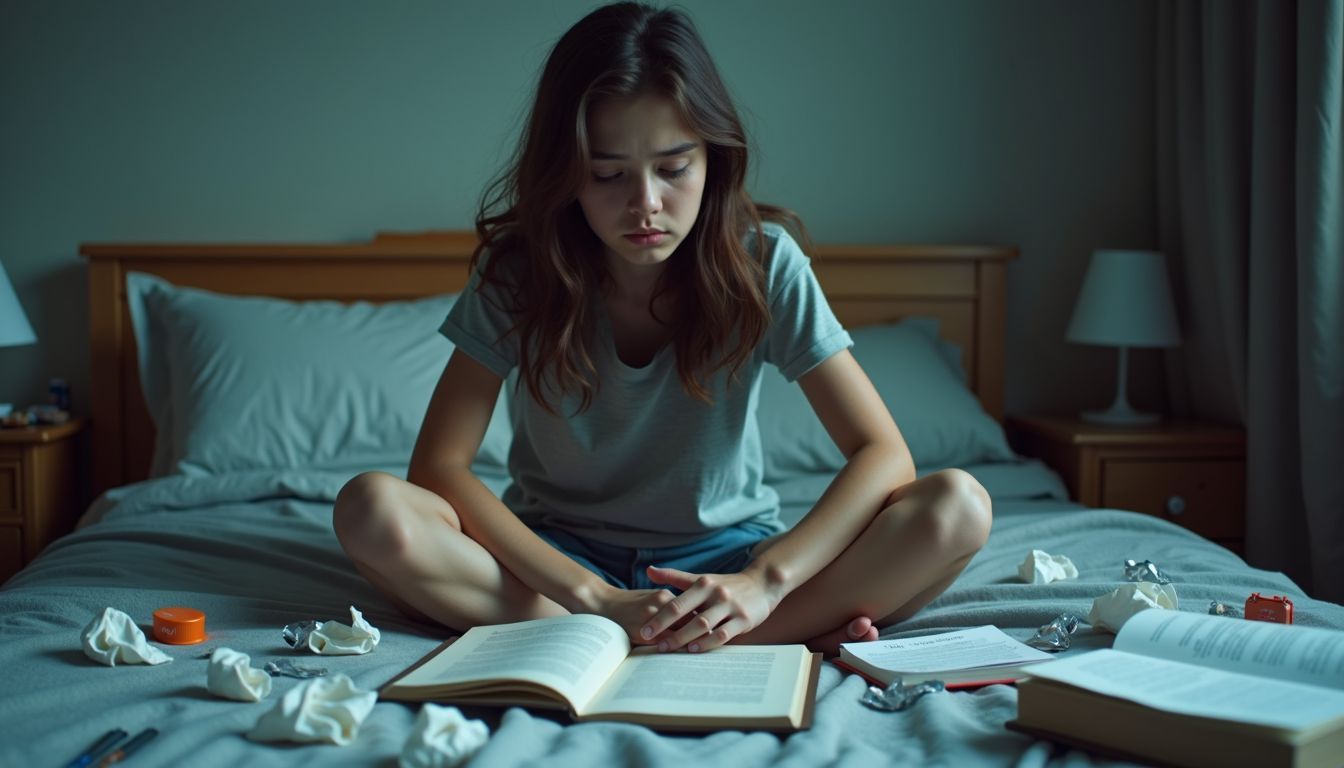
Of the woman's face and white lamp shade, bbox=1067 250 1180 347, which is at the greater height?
the woman's face

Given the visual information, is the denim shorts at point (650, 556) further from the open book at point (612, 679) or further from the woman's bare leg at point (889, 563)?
the open book at point (612, 679)

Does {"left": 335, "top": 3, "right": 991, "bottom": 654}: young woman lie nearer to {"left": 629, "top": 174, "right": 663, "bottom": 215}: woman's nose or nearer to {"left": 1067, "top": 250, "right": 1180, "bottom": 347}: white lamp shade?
{"left": 629, "top": 174, "right": 663, "bottom": 215}: woman's nose

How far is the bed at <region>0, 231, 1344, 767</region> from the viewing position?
3.23 feet

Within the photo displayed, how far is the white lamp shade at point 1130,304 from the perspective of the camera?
2.58m

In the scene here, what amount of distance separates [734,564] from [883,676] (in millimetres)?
441

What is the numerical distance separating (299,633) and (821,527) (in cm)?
60

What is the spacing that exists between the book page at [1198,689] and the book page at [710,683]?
0.23 m

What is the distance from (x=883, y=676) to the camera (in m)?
1.17

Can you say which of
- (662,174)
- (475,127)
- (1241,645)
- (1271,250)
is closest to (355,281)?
(475,127)

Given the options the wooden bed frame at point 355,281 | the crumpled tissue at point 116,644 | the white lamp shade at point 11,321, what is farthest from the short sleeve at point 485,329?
the white lamp shade at point 11,321

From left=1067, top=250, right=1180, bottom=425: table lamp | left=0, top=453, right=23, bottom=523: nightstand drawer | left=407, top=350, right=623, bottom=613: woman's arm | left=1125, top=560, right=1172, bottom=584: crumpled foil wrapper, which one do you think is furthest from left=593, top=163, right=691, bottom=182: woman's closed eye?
left=0, top=453, right=23, bottom=523: nightstand drawer

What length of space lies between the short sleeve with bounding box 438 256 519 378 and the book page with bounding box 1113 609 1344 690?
0.84 m

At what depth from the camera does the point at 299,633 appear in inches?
50.3

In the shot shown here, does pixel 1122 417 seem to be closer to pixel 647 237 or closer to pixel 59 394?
pixel 647 237
